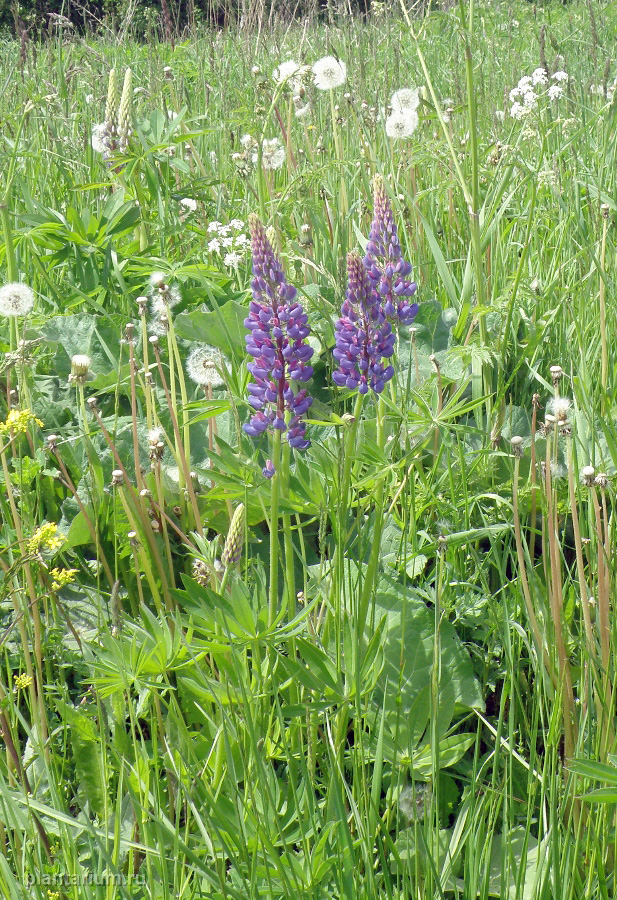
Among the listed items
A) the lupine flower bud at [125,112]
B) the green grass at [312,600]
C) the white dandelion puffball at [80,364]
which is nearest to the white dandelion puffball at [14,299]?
the green grass at [312,600]

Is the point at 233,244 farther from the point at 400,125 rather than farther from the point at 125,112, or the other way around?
the point at 400,125

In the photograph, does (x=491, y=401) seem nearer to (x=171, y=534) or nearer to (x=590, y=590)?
(x=590, y=590)

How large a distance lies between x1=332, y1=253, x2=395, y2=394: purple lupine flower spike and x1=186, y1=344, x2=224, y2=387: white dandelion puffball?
1.14ft

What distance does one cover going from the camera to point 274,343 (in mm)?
1179

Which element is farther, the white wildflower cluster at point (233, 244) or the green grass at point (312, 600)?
the white wildflower cluster at point (233, 244)

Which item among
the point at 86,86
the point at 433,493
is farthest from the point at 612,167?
the point at 86,86

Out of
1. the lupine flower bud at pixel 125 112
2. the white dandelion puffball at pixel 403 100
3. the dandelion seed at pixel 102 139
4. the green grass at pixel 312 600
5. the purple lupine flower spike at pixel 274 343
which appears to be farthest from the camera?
the white dandelion puffball at pixel 403 100

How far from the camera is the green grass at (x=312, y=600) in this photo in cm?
99

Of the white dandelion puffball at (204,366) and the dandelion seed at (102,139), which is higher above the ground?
the dandelion seed at (102,139)

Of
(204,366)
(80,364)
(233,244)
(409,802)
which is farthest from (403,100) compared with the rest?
(409,802)

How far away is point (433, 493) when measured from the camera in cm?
159

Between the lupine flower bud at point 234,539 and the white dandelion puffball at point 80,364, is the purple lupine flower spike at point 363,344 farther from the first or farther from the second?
the white dandelion puffball at point 80,364

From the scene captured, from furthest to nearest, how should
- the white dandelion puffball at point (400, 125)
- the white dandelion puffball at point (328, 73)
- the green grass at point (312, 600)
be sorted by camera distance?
the white dandelion puffball at point (328, 73) → the white dandelion puffball at point (400, 125) → the green grass at point (312, 600)

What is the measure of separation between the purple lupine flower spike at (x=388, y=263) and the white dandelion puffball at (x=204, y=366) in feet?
1.18
